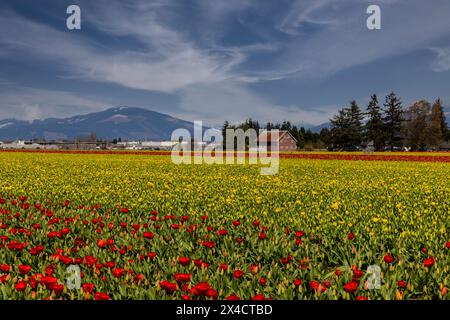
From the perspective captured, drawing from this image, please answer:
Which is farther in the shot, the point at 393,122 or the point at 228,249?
the point at 393,122

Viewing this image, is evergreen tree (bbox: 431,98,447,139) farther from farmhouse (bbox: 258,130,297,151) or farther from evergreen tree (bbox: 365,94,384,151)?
farmhouse (bbox: 258,130,297,151)

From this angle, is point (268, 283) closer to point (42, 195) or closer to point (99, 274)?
point (99, 274)

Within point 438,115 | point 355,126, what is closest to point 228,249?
point 355,126

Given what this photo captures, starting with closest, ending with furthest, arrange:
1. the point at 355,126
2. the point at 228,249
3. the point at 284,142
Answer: the point at 228,249 → the point at 355,126 → the point at 284,142

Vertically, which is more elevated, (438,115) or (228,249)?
(438,115)

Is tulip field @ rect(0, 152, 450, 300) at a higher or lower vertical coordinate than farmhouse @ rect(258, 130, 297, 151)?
lower

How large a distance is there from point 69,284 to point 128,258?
0.87 meters

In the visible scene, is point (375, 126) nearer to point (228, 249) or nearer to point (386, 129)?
point (386, 129)

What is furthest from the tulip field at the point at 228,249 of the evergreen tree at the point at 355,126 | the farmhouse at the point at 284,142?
the farmhouse at the point at 284,142

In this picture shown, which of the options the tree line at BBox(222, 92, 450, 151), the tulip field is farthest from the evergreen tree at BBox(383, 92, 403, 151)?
the tulip field

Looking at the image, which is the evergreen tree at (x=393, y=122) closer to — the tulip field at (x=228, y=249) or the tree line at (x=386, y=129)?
the tree line at (x=386, y=129)

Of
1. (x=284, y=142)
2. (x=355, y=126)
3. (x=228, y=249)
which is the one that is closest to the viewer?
(x=228, y=249)
